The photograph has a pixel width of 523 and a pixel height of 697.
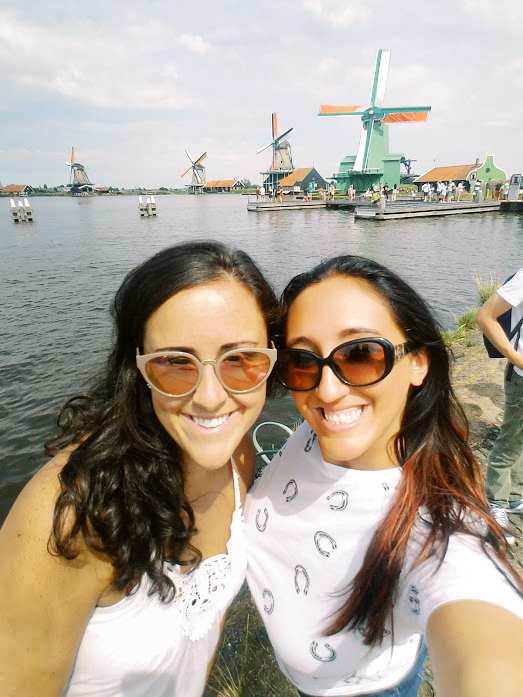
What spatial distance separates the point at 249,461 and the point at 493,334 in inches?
76.6

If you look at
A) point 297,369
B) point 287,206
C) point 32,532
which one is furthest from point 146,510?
point 287,206

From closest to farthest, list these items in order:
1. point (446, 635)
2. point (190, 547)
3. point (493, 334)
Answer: point (446, 635), point (190, 547), point (493, 334)

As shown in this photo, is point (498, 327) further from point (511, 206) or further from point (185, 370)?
point (511, 206)

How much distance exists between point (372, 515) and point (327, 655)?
456mm

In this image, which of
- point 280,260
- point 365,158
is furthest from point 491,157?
point 280,260

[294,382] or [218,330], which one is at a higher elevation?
[218,330]

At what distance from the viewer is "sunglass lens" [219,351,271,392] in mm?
1238

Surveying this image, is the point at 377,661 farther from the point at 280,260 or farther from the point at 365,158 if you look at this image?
the point at 365,158

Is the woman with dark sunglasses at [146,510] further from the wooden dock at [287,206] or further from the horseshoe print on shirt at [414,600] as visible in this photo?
the wooden dock at [287,206]

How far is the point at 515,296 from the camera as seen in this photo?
98.6 inches

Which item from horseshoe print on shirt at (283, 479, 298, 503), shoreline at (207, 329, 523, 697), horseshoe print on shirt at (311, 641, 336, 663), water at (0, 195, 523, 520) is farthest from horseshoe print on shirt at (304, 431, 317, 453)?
water at (0, 195, 523, 520)

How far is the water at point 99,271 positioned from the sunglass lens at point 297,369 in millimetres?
4789

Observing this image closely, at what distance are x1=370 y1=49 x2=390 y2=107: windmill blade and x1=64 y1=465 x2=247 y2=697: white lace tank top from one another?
51395 mm

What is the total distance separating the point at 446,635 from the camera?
97cm
